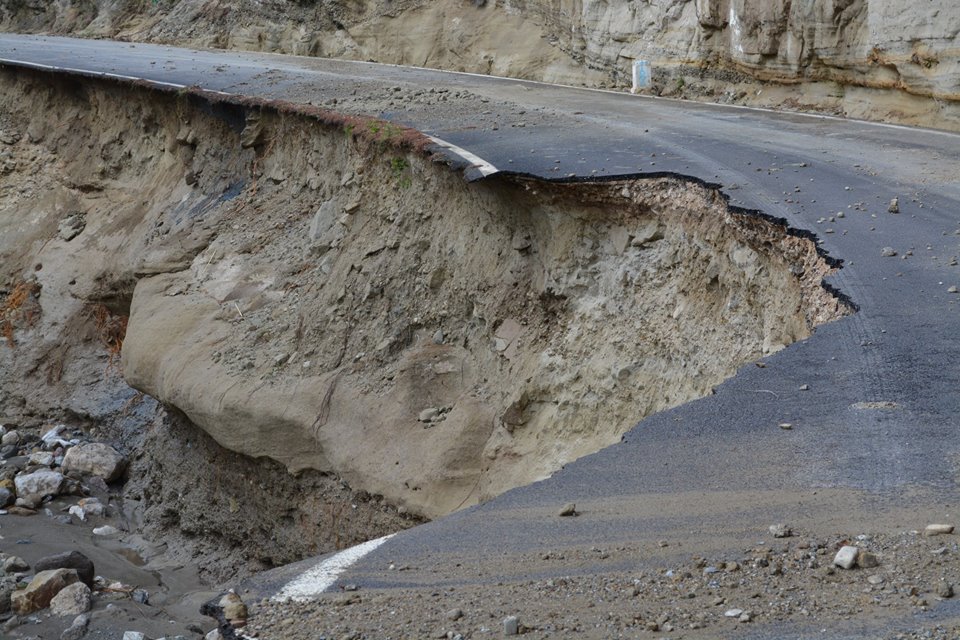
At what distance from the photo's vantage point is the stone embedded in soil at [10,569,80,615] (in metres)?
8.85

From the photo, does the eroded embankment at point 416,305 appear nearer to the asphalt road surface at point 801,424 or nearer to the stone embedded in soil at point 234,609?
the asphalt road surface at point 801,424

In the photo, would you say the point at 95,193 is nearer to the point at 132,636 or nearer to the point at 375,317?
the point at 375,317

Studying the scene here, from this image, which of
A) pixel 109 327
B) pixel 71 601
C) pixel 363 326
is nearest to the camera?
pixel 71 601

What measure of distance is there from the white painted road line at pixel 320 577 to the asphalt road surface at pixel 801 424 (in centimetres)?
6

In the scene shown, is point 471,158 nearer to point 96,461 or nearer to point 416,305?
point 416,305

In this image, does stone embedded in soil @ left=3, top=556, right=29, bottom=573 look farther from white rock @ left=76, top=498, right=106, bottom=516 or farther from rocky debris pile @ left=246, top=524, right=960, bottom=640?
rocky debris pile @ left=246, top=524, right=960, bottom=640

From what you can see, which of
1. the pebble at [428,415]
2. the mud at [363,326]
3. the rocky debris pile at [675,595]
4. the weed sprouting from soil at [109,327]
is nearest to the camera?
the rocky debris pile at [675,595]

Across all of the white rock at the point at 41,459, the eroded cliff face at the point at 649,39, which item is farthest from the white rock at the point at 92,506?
the eroded cliff face at the point at 649,39

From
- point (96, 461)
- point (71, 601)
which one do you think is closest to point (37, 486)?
point (96, 461)

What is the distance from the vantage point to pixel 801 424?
4887 millimetres

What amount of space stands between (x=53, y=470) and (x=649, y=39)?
1079 centimetres

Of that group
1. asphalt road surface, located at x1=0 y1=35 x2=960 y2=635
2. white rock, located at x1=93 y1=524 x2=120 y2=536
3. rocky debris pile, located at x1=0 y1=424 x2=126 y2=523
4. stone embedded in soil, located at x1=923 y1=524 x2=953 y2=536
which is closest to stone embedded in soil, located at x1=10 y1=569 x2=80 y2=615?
white rock, located at x1=93 y1=524 x2=120 y2=536

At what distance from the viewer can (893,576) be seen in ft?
12.1

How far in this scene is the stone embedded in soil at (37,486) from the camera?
12.2 m
